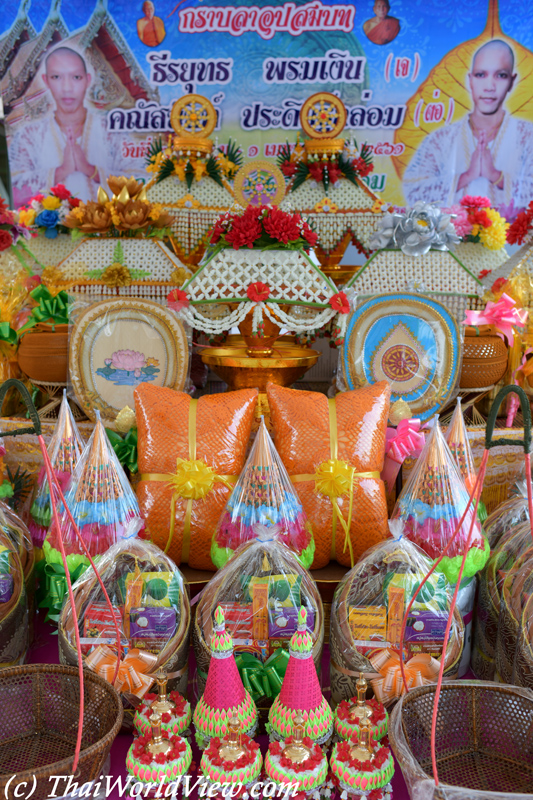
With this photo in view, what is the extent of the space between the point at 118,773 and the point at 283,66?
12.9 ft

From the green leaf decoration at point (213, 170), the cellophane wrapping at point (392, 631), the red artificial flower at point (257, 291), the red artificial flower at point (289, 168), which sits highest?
the red artificial flower at point (289, 168)

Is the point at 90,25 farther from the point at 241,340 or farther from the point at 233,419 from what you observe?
the point at 233,419

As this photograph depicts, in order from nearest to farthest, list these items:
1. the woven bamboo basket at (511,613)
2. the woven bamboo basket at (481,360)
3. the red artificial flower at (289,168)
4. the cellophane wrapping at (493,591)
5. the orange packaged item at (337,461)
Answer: the woven bamboo basket at (511,613) → the cellophane wrapping at (493,591) → the orange packaged item at (337,461) → the woven bamboo basket at (481,360) → the red artificial flower at (289,168)

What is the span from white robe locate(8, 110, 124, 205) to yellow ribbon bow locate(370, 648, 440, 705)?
3.64m

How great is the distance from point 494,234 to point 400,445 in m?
1.41

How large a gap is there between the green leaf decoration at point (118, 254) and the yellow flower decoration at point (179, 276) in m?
0.20

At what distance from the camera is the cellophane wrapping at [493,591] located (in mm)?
1624

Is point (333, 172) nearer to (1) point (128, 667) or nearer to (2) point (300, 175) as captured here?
(2) point (300, 175)

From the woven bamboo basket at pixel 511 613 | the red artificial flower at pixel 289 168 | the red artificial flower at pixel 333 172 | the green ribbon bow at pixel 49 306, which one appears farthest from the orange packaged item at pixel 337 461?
the red artificial flower at pixel 289 168

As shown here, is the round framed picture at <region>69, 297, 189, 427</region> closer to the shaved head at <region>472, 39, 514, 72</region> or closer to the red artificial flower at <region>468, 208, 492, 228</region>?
the red artificial flower at <region>468, 208, 492, 228</region>

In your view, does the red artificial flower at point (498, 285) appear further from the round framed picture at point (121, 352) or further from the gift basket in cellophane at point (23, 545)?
the gift basket in cellophane at point (23, 545)

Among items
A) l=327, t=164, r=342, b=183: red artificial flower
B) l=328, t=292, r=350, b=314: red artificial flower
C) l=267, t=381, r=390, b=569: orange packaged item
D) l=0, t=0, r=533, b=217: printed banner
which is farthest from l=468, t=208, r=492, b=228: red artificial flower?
l=267, t=381, r=390, b=569: orange packaged item

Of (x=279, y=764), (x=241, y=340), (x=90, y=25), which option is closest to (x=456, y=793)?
(x=279, y=764)

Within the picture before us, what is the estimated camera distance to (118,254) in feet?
7.17
